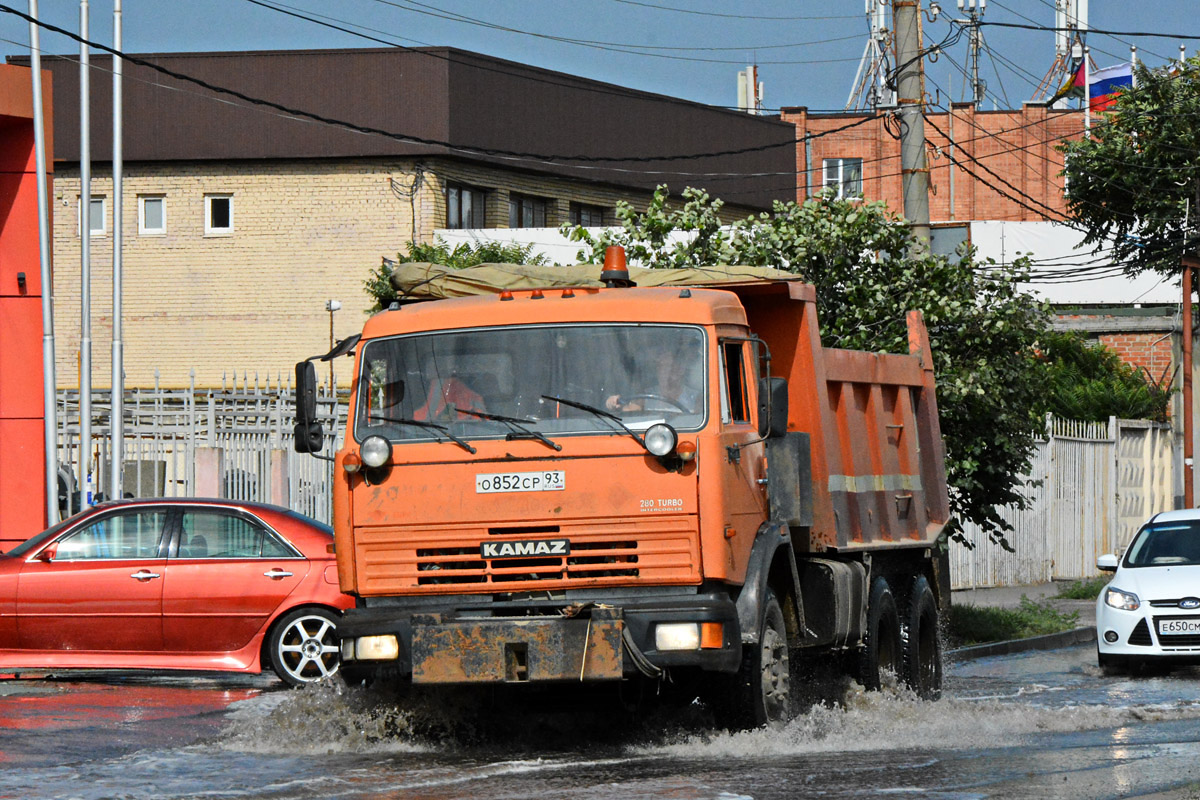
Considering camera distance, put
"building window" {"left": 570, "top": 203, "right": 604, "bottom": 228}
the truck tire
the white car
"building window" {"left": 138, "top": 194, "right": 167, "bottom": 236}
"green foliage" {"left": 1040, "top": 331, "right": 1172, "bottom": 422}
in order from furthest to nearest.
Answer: "building window" {"left": 570, "top": 203, "right": 604, "bottom": 228} → "building window" {"left": 138, "top": 194, "right": 167, "bottom": 236} → "green foliage" {"left": 1040, "top": 331, "right": 1172, "bottom": 422} → the white car → the truck tire

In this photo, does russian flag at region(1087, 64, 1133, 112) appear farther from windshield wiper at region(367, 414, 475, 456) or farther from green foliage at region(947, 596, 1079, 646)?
windshield wiper at region(367, 414, 475, 456)

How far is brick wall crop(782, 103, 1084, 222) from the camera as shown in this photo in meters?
65.6

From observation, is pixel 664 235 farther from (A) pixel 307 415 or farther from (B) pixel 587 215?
(B) pixel 587 215

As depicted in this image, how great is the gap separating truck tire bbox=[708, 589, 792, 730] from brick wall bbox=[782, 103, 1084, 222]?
56755 mm

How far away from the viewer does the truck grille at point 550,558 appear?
29.1ft

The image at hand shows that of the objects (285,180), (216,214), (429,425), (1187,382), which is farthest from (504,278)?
(216,214)

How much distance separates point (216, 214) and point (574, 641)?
108 ft

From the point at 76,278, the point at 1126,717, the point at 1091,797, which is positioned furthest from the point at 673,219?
the point at 76,278

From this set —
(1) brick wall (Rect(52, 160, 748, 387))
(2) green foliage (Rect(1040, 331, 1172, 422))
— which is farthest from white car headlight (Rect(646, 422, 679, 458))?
(1) brick wall (Rect(52, 160, 748, 387))

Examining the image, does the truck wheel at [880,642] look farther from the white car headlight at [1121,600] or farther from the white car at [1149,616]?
the white car headlight at [1121,600]

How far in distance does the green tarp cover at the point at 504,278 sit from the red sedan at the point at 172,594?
3.15 m

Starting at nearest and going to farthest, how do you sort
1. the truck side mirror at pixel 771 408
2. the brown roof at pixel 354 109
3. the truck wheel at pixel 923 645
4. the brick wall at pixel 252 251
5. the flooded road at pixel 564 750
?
the flooded road at pixel 564 750
the truck side mirror at pixel 771 408
the truck wheel at pixel 923 645
the brown roof at pixel 354 109
the brick wall at pixel 252 251

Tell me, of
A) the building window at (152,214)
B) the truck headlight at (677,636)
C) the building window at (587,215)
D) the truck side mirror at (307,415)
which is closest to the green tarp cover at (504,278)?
the truck side mirror at (307,415)

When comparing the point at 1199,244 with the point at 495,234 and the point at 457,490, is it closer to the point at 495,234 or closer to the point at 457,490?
the point at 495,234
